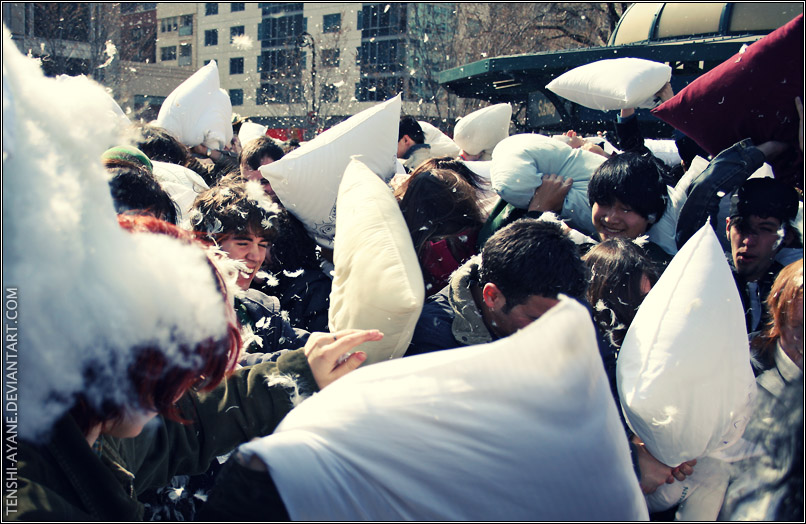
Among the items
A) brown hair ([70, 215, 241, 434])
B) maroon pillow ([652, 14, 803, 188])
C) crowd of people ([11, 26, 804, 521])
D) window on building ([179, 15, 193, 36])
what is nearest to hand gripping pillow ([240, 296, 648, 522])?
crowd of people ([11, 26, 804, 521])

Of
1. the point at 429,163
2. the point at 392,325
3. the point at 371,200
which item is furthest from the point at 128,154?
the point at 392,325

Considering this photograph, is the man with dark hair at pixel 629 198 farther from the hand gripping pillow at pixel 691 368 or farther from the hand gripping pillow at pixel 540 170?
the hand gripping pillow at pixel 691 368

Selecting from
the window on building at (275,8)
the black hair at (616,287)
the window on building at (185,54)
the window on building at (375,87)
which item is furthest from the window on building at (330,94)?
the window on building at (185,54)

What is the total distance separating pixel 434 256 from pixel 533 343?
4.81 ft

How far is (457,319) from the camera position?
1732mm

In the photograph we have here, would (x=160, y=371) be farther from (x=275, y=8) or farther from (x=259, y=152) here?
(x=275, y=8)

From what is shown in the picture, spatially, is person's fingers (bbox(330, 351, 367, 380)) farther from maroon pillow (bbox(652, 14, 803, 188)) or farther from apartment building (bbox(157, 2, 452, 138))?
apartment building (bbox(157, 2, 452, 138))

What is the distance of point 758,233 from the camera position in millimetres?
2127

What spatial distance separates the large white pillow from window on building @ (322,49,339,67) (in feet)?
39.4

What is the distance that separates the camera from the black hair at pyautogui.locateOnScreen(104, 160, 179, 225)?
198 centimetres

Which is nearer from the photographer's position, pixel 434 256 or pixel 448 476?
pixel 448 476

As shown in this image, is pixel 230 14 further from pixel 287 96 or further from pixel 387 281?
pixel 387 281

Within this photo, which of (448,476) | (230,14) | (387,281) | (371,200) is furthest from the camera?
(230,14)

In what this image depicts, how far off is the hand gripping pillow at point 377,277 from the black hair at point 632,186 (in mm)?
1075
